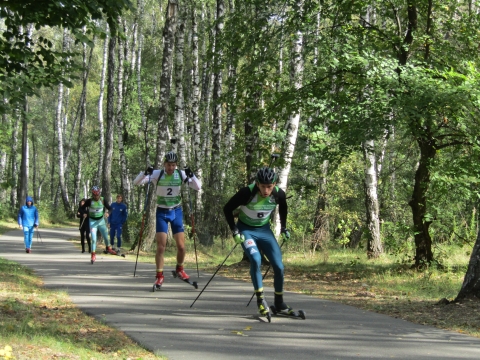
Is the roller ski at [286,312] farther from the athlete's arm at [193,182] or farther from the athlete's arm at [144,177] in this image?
the athlete's arm at [144,177]

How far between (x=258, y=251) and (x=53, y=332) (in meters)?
2.77

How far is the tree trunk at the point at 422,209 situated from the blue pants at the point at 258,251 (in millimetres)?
6061

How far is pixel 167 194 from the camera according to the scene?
37.3 feet

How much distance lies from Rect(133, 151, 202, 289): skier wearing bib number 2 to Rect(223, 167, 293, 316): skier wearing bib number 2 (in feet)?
9.25

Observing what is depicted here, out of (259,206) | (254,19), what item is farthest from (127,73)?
(259,206)

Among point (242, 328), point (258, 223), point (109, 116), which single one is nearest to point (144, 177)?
point (258, 223)

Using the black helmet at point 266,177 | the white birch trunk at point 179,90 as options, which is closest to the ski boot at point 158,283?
the black helmet at point 266,177

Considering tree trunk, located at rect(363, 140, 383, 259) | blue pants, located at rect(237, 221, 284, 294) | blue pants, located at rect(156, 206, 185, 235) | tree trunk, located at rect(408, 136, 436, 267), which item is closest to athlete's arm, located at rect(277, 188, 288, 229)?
blue pants, located at rect(237, 221, 284, 294)

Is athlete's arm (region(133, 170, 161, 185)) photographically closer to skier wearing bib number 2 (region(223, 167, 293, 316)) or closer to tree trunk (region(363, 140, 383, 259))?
skier wearing bib number 2 (region(223, 167, 293, 316))

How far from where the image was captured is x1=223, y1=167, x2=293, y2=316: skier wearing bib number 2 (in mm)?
8422

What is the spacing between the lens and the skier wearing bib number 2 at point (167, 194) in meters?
11.3

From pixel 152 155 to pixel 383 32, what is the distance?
111ft

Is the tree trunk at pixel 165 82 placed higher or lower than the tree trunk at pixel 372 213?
higher

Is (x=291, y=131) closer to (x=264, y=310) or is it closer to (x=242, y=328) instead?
(x=264, y=310)
